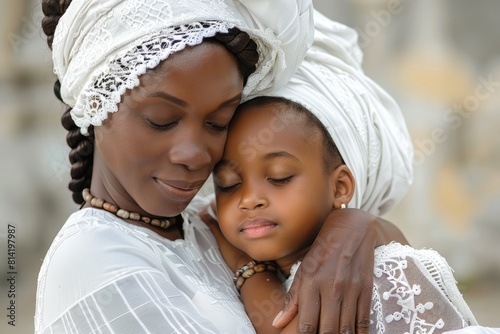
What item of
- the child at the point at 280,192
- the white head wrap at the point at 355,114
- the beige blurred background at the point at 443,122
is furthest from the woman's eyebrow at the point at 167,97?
the beige blurred background at the point at 443,122

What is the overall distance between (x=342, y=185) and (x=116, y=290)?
89cm

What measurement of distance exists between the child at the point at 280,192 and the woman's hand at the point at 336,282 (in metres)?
0.07

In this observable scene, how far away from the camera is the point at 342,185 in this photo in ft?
8.04

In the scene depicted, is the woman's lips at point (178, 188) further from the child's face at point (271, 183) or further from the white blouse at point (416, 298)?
the white blouse at point (416, 298)

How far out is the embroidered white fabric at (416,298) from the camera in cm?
206

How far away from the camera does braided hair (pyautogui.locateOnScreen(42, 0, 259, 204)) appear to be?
211 centimetres

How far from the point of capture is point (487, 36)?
6.81m

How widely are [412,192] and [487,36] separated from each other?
159 centimetres

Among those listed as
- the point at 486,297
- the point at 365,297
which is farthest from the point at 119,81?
the point at 486,297

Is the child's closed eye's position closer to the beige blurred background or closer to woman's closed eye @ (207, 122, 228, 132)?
woman's closed eye @ (207, 122, 228, 132)

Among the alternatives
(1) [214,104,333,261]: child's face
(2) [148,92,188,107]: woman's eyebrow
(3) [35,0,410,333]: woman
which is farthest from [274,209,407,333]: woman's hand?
(2) [148,92,188,107]: woman's eyebrow

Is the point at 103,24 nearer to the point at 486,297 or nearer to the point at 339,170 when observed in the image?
the point at 339,170

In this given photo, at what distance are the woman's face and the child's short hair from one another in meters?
0.23

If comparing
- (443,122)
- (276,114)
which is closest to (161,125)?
(276,114)
